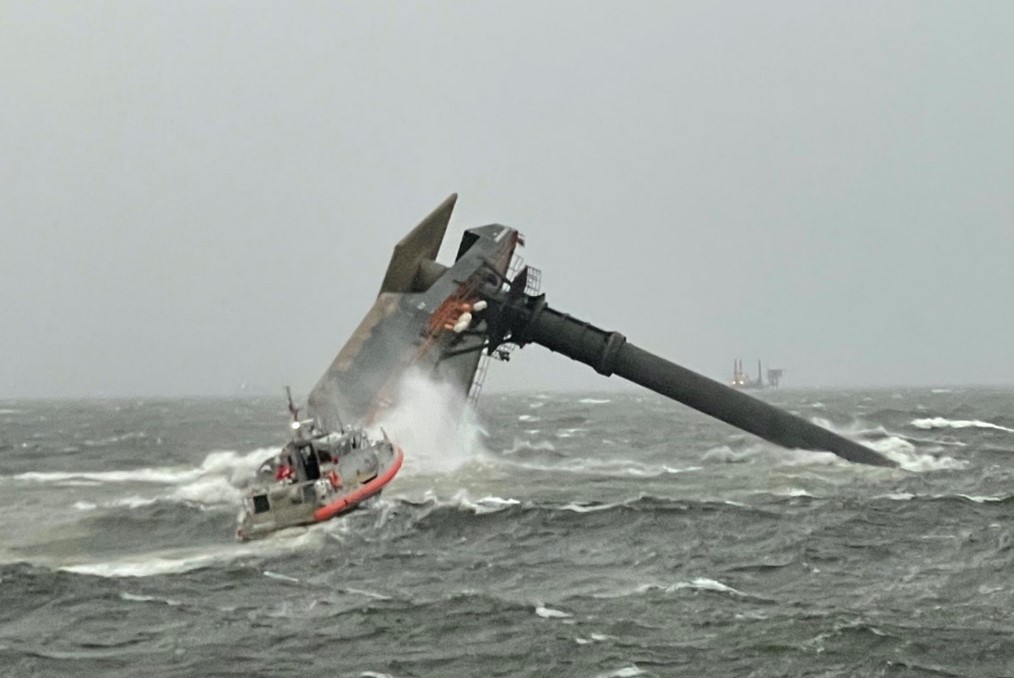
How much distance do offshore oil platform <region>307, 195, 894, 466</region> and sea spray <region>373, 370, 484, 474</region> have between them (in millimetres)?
525

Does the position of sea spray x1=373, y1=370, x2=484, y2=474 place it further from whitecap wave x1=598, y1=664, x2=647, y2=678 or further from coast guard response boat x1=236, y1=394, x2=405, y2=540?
whitecap wave x1=598, y1=664, x2=647, y2=678

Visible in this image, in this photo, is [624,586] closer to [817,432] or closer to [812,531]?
[812,531]

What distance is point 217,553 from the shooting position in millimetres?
30203

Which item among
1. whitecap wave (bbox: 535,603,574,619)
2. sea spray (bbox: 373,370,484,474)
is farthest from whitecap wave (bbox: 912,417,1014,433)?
whitecap wave (bbox: 535,603,574,619)

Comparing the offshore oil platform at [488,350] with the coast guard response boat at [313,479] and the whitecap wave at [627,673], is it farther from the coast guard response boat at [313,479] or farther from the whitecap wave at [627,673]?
the whitecap wave at [627,673]

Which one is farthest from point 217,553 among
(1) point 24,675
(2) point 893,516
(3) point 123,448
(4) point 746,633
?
(3) point 123,448

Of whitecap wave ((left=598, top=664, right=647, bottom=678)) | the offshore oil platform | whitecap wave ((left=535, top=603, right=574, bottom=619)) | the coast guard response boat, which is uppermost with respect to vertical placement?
the offshore oil platform

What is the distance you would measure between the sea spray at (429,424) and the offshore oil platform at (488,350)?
1.72ft

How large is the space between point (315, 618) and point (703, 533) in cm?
1314

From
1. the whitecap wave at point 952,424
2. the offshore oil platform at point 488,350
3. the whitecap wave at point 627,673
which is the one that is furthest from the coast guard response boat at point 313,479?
the whitecap wave at point 952,424

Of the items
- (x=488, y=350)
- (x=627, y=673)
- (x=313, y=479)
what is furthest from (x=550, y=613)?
(x=488, y=350)

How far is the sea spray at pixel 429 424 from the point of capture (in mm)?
49531

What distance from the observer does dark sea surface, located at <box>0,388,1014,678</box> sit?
19656 mm

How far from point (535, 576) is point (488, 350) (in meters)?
24.5
